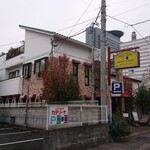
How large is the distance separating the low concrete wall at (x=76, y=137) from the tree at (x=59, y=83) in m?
3.79

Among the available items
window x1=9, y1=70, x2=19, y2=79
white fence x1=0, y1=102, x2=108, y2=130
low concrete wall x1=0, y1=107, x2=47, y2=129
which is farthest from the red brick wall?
window x1=9, y1=70, x2=19, y2=79

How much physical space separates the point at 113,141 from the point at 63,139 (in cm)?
394

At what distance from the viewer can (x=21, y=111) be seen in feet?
57.1

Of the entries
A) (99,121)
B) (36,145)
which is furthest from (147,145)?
(36,145)

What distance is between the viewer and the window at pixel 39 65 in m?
19.0

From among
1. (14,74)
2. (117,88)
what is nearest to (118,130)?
(117,88)

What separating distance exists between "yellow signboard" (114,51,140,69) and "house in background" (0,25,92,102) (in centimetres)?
571

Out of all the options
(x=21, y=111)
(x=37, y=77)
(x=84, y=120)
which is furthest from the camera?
(x=37, y=77)

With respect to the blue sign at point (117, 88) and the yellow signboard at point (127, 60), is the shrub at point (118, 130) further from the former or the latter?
the yellow signboard at point (127, 60)

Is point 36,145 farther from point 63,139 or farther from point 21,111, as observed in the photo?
point 21,111

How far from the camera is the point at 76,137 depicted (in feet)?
33.7

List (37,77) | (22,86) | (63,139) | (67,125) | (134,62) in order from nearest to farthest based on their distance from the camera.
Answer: (63,139) < (67,125) < (134,62) < (37,77) < (22,86)

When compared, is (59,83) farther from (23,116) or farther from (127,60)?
(127,60)

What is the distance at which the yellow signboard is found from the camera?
13.9 m
